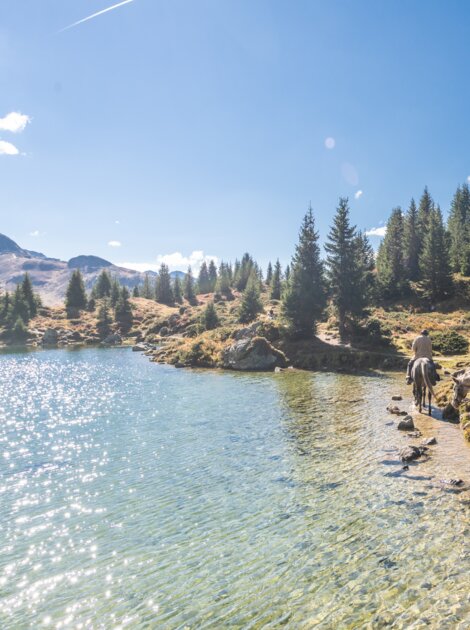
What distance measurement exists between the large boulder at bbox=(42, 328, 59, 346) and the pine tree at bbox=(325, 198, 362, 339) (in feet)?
246

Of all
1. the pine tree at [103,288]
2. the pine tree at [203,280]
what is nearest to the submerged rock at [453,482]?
the pine tree at [103,288]

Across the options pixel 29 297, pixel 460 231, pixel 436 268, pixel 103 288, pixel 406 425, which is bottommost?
pixel 406 425

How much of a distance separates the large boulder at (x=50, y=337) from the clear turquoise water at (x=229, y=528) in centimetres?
8240

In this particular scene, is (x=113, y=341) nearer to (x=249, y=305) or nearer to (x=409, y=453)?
(x=249, y=305)

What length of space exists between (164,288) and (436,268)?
4189 inches

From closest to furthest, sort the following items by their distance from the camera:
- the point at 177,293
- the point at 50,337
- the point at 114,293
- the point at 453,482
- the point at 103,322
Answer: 1. the point at 453,482
2. the point at 50,337
3. the point at 103,322
4. the point at 114,293
5. the point at 177,293

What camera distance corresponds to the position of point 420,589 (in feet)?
25.1

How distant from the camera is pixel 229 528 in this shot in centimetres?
1064

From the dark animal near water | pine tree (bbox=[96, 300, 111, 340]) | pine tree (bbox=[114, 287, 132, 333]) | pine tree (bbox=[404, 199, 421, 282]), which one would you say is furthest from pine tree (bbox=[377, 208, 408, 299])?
pine tree (bbox=[96, 300, 111, 340])

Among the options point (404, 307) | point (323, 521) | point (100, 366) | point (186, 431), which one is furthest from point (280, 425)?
point (404, 307)

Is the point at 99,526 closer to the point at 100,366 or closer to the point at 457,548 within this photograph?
the point at 457,548

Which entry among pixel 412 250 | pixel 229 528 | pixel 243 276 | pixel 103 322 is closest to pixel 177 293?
pixel 243 276

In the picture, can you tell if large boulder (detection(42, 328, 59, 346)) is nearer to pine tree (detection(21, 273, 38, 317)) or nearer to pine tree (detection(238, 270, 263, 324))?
pine tree (detection(21, 273, 38, 317))

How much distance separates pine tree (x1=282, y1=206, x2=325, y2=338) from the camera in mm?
50750
